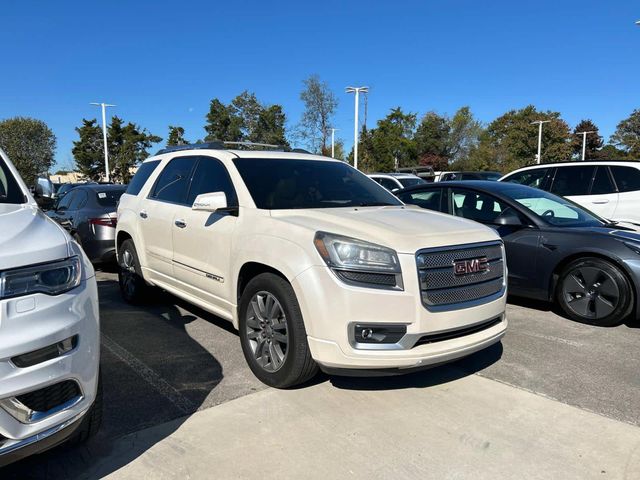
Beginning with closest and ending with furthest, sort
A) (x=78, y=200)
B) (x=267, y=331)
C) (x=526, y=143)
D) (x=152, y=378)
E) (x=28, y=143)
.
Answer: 1. (x=267, y=331)
2. (x=152, y=378)
3. (x=78, y=200)
4. (x=28, y=143)
5. (x=526, y=143)

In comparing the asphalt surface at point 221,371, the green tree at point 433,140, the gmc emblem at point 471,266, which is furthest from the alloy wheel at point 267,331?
the green tree at point 433,140

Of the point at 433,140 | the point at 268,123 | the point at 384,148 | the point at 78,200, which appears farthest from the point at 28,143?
the point at 78,200

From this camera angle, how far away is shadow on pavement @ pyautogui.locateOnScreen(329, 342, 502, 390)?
3.71 metres

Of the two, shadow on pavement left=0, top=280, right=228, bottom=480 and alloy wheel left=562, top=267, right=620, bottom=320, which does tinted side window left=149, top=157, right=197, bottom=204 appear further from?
alloy wheel left=562, top=267, right=620, bottom=320

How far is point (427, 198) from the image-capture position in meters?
6.95

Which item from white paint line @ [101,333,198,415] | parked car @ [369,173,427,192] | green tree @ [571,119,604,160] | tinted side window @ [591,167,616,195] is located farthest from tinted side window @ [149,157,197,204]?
green tree @ [571,119,604,160]

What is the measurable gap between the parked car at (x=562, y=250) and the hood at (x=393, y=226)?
2.06 meters

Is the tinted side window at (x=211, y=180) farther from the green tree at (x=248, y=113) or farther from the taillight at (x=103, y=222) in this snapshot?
the green tree at (x=248, y=113)

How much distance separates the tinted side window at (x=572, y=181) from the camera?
7926mm

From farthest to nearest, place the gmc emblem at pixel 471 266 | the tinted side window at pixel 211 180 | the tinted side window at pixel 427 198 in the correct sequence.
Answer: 1. the tinted side window at pixel 427 198
2. the tinted side window at pixel 211 180
3. the gmc emblem at pixel 471 266

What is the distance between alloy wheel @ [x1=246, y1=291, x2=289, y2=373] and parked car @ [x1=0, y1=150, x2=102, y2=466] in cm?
129

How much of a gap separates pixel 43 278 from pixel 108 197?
632 cm

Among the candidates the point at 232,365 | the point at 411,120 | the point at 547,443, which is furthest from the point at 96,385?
the point at 411,120

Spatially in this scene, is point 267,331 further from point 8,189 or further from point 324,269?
point 8,189
